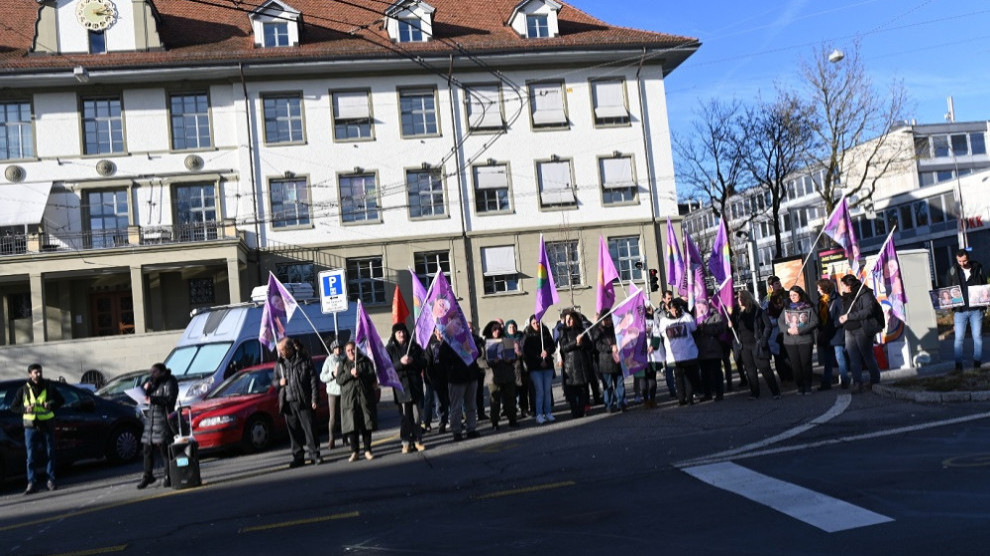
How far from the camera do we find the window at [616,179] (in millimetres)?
37000

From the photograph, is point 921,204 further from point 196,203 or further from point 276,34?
point 196,203

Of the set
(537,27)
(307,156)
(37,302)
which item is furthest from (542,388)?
(537,27)

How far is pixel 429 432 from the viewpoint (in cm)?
1511

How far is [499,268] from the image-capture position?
36188mm

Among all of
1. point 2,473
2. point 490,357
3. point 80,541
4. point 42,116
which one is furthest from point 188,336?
point 42,116

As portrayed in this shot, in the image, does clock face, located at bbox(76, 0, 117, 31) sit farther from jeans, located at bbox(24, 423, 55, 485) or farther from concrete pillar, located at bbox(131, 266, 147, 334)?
jeans, located at bbox(24, 423, 55, 485)

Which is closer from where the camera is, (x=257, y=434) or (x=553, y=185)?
(x=257, y=434)

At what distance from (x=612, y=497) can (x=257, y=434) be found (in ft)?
28.7

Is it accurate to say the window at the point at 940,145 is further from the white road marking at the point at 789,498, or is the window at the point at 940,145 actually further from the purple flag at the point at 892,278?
the white road marking at the point at 789,498

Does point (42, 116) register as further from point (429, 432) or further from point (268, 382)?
point (429, 432)

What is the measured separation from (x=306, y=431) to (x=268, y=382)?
11.2 feet

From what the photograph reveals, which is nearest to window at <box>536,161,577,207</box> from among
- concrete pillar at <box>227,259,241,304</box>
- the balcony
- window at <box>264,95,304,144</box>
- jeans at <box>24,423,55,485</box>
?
window at <box>264,95,304,144</box>

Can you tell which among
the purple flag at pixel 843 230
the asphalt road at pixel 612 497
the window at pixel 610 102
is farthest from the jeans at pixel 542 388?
the window at pixel 610 102

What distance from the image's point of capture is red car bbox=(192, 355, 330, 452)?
14516 mm
